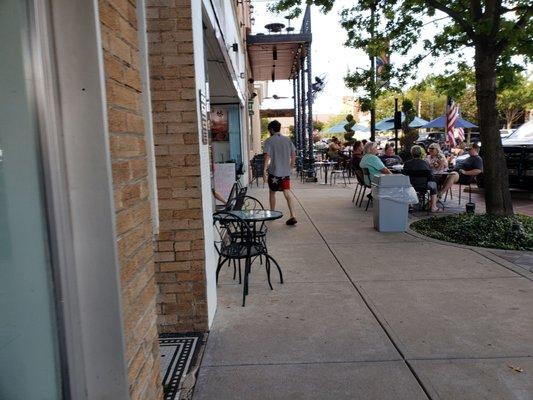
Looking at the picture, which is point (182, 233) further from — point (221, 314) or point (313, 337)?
point (313, 337)

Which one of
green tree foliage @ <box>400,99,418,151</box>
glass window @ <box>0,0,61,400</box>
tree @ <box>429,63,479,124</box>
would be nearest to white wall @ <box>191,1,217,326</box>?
glass window @ <box>0,0,61,400</box>

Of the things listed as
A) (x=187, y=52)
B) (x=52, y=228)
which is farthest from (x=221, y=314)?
(x=52, y=228)

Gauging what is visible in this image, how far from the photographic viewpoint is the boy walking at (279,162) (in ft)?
27.4

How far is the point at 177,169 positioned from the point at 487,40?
5.81m

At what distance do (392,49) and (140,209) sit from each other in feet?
25.7

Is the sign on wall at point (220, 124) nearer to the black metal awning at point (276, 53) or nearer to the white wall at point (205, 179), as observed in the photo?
the black metal awning at point (276, 53)

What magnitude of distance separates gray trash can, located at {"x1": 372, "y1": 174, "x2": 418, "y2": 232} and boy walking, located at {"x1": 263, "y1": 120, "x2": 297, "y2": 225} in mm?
1517

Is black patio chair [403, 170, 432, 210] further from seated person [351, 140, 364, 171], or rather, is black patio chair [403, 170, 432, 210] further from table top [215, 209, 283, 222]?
table top [215, 209, 283, 222]

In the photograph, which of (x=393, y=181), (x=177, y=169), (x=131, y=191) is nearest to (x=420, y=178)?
(x=393, y=181)

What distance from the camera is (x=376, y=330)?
3861 mm

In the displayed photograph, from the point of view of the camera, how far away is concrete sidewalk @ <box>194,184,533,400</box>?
305 cm

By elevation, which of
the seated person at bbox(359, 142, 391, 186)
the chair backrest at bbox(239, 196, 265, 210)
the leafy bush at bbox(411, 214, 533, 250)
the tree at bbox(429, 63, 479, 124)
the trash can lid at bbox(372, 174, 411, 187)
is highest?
the tree at bbox(429, 63, 479, 124)

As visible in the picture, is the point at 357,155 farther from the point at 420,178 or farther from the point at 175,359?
the point at 175,359

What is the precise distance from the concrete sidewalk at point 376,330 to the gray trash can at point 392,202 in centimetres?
129
